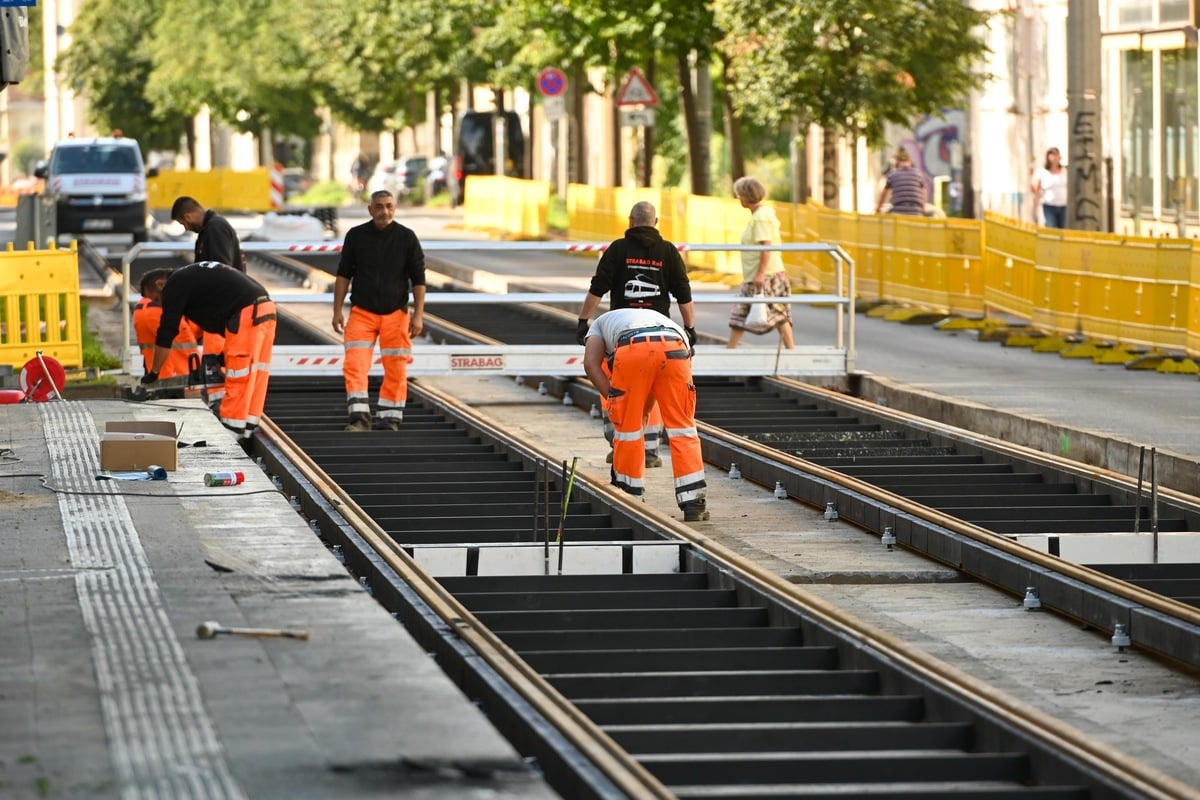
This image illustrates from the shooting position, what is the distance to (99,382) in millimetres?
19562

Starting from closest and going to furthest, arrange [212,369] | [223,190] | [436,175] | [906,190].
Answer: [212,369] → [906,190] → [223,190] → [436,175]

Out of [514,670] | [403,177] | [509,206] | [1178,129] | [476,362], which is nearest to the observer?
[514,670]

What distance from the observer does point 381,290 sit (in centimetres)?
1673

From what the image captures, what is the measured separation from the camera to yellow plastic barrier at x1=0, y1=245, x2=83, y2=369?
21125 mm

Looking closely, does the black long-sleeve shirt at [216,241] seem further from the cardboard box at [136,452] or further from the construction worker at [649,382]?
the construction worker at [649,382]

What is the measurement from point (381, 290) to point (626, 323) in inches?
160

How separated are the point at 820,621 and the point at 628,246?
217 inches

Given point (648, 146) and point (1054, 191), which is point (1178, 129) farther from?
point (648, 146)

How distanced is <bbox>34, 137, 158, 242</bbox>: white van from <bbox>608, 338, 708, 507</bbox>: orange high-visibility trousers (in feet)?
107

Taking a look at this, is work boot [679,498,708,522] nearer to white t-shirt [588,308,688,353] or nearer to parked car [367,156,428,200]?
white t-shirt [588,308,688,353]

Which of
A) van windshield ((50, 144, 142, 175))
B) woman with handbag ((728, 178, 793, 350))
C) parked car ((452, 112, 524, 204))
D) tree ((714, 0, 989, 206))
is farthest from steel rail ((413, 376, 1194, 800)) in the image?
parked car ((452, 112, 524, 204))

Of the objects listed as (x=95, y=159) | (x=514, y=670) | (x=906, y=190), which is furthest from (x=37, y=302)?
(x=95, y=159)

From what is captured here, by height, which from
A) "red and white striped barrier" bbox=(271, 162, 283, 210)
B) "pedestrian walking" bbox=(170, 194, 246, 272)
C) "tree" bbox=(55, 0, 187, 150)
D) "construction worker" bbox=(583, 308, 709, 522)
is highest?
"tree" bbox=(55, 0, 187, 150)

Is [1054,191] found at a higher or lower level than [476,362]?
higher
